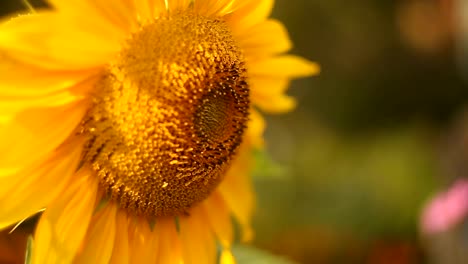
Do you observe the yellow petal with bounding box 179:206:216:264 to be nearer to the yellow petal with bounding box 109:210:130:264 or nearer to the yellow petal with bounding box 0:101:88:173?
the yellow petal with bounding box 109:210:130:264

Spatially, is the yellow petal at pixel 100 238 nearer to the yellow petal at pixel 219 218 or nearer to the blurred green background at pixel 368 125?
the yellow petal at pixel 219 218

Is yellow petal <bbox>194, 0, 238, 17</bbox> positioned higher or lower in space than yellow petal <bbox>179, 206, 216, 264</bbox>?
higher

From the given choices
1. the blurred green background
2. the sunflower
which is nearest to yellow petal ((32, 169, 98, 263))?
the sunflower

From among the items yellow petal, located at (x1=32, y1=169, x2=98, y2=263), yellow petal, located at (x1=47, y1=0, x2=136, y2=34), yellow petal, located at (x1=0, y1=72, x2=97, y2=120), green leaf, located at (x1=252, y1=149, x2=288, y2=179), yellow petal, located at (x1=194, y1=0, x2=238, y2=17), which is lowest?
yellow petal, located at (x1=32, y1=169, x2=98, y2=263)

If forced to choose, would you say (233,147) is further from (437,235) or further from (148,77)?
(437,235)

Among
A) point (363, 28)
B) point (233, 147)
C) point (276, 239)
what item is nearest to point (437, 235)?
point (276, 239)

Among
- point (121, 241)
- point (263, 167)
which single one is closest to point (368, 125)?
point (263, 167)

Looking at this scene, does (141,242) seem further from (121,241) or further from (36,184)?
(36,184)
